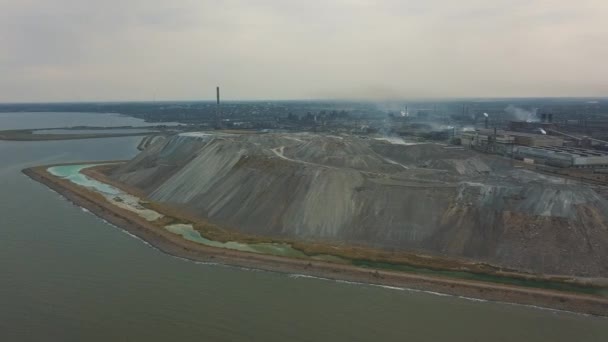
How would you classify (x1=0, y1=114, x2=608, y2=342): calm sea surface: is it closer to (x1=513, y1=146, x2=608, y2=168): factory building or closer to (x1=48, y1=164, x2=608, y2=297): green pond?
(x1=48, y1=164, x2=608, y2=297): green pond

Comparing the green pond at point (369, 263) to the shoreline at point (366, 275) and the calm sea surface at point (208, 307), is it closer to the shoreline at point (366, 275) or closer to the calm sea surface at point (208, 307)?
the shoreline at point (366, 275)

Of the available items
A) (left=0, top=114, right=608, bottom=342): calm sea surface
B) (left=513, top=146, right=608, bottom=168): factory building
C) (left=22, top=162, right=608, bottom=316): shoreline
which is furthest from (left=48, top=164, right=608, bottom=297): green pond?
(left=513, top=146, right=608, bottom=168): factory building

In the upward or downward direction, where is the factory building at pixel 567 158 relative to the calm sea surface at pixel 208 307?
upward

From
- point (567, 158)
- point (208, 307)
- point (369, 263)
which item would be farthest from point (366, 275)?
point (567, 158)

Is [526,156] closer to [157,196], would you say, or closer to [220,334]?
[157,196]

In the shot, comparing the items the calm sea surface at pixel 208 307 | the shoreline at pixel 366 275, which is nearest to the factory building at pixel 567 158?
the shoreline at pixel 366 275

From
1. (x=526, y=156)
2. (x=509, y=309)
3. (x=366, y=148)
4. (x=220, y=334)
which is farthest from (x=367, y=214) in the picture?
(x=526, y=156)

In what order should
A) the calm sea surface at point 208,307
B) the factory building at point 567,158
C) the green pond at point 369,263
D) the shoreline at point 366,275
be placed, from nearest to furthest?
1. the calm sea surface at point 208,307
2. the shoreline at point 366,275
3. the green pond at point 369,263
4. the factory building at point 567,158
